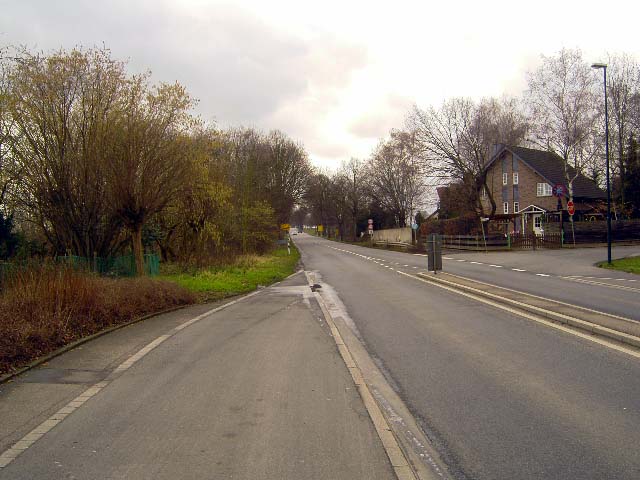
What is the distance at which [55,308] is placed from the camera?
10203 millimetres

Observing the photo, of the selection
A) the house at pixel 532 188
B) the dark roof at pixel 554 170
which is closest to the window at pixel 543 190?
the house at pixel 532 188

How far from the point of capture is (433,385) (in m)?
6.99

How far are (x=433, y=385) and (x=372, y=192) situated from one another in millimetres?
77464

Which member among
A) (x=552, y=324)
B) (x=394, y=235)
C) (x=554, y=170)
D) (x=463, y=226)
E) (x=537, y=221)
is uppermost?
(x=554, y=170)

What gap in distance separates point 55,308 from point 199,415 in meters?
5.52

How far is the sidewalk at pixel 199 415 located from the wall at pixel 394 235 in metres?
54.9

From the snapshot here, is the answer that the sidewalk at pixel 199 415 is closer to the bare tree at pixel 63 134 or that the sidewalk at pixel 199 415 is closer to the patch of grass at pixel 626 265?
the bare tree at pixel 63 134

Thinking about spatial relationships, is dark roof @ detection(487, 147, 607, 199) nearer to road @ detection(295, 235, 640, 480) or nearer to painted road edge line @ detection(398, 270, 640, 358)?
painted road edge line @ detection(398, 270, 640, 358)

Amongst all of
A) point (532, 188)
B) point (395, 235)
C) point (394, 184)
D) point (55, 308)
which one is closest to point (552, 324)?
point (55, 308)

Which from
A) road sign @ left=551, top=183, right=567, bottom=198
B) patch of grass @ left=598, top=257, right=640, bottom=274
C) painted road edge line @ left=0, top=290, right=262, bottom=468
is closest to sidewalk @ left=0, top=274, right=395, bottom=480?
painted road edge line @ left=0, top=290, right=262, bottom=468

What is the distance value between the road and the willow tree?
8129 millimetres

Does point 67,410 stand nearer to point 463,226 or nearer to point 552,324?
point 552,324

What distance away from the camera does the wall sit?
64.5 meters

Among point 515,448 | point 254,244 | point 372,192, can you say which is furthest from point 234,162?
point 372,192
